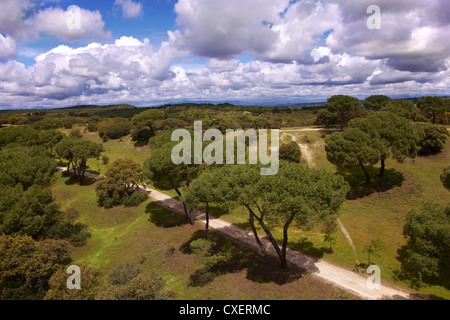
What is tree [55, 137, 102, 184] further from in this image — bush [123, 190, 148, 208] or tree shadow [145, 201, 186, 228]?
tree shadow [145, 201, 186, 228]

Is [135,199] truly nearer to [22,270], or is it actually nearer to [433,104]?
[22,270]

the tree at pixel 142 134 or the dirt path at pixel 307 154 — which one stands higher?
the tree at pixel 142 134

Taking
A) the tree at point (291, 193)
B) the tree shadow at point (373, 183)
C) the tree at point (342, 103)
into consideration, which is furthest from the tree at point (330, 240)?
the tree at point (342, 103)

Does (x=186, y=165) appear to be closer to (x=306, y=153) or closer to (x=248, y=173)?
(x=248, y=173)

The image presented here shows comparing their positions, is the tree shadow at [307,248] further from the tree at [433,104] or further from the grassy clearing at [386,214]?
the tree at [433,104]

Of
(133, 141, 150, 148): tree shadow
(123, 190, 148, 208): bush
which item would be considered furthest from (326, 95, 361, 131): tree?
(133, 141, 150, 148): tree shadow
